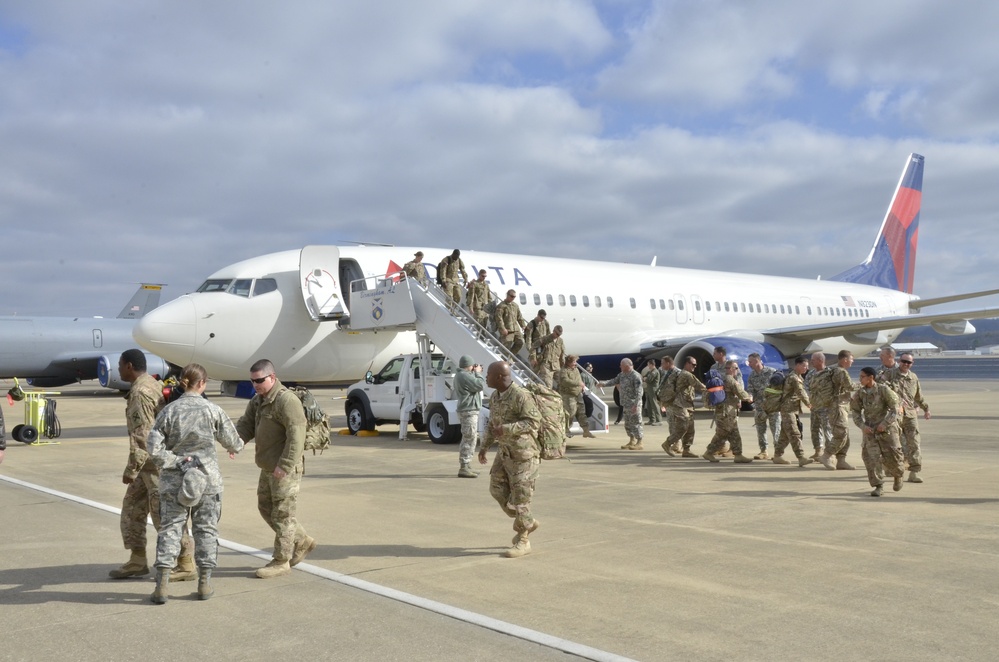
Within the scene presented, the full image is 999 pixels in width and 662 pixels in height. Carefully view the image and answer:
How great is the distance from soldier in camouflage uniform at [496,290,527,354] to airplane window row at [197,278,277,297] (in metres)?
4.70

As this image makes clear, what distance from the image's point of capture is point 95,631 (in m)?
4.99

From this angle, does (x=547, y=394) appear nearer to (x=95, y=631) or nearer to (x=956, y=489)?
(x=95, y=631)

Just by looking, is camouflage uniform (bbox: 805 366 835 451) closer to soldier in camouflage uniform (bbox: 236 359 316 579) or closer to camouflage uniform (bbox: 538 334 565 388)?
camouflage uniform (bbox: 538 334 565 388)

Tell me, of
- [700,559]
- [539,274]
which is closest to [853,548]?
[700,559]

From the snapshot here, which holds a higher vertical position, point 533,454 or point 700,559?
point 533,454

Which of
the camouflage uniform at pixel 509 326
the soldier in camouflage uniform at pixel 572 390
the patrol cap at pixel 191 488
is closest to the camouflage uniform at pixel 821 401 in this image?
the soldier in camouflage uniform at pixel 572 390

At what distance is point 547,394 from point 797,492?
436cm

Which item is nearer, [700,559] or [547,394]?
[700,559]

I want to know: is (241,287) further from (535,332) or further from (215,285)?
(535,332)

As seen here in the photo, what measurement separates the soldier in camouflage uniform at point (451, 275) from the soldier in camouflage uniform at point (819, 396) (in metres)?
7.51

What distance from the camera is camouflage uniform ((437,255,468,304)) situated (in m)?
17.6

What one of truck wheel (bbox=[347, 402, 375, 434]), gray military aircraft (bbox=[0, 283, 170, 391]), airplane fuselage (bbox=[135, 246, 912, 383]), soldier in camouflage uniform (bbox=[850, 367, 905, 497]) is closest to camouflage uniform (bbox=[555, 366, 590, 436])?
truck wheel (bbox=[347, 402, 375, 434])

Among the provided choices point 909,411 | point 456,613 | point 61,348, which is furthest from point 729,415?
point 61,348

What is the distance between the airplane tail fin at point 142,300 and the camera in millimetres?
52281
